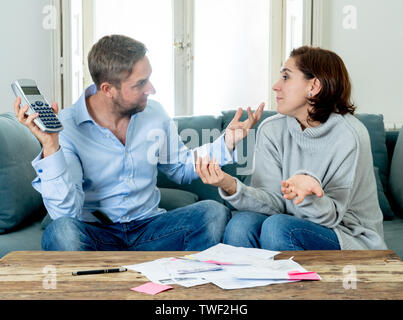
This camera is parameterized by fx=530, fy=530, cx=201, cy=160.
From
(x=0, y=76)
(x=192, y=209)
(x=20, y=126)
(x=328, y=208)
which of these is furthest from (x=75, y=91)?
(x=328, y=208)

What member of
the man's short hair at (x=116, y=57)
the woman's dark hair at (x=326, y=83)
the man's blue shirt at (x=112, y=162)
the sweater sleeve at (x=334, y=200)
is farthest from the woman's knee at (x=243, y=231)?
the man's short hair at (x=116, y=57)

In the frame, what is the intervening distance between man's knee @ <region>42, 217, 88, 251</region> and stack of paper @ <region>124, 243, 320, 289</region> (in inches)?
14.5

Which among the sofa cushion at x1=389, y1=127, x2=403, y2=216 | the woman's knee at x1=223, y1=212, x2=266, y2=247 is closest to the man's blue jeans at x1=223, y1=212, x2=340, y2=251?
the woman's knee at x1=223, y1=212, x2=266, y2=247

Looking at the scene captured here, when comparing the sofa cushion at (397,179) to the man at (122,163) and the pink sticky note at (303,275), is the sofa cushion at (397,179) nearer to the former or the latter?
the man at (122,163)

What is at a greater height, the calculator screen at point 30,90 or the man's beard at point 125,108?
the calculator screen at point 30,90

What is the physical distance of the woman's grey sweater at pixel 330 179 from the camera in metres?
1.63

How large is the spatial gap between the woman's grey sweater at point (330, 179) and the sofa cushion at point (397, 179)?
2.04 feet

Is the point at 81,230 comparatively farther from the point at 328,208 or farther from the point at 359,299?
the point at 359,299

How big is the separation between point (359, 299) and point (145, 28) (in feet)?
8.80

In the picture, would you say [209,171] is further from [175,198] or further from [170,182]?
[170,182]

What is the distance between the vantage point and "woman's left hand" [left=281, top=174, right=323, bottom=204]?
1439mm

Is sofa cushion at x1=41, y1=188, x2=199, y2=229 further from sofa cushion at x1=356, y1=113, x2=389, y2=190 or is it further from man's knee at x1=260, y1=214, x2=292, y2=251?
sofa cushion at x1=356, y1=113, x2=389, y2=190

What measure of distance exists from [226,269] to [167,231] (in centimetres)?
57

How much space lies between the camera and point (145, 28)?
335 centimetres
